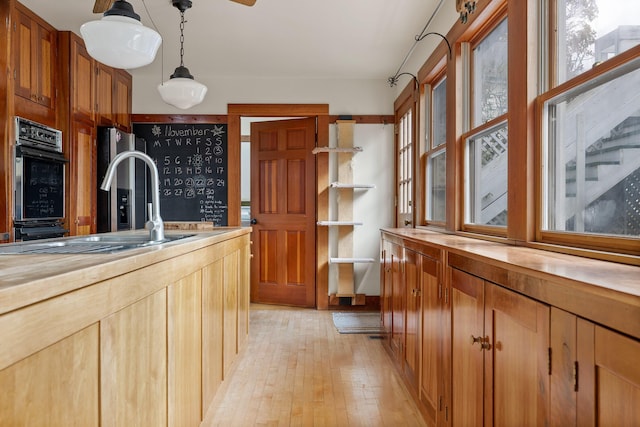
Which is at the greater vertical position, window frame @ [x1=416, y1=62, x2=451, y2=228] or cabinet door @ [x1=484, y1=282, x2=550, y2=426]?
window frame @ [x1=416, y1=62, x2=451, y2=228]

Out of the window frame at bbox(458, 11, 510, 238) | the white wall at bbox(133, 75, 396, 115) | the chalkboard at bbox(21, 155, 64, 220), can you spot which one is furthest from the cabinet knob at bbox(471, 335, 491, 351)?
the white wall at bbox(133, 75, 396, 115)

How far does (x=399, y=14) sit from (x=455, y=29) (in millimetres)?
663

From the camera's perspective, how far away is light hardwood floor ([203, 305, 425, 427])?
2.25 m

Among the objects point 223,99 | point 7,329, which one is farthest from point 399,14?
point 7,329

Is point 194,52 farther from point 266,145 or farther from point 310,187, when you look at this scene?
point 310,187

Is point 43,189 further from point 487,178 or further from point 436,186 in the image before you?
point 487,178

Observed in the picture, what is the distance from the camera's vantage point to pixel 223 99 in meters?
4.89

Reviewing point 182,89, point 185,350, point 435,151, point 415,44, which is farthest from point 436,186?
point 185,350

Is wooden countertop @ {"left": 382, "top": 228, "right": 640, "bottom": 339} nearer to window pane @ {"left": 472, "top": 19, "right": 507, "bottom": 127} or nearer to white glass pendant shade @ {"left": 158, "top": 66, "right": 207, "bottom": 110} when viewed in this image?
window pane @ {"left": 472, "top": 19, "right": 507, "bottom": 127}

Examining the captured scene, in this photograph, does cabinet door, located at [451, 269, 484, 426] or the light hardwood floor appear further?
the light hardwood floor

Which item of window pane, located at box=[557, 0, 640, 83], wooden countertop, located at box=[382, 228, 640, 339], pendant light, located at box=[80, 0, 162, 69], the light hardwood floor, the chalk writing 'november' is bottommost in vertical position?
the light hardwood floor

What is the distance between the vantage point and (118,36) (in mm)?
1931

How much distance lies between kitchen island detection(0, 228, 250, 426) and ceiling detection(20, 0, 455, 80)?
7.20 ft

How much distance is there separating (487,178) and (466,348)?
1342 mm
